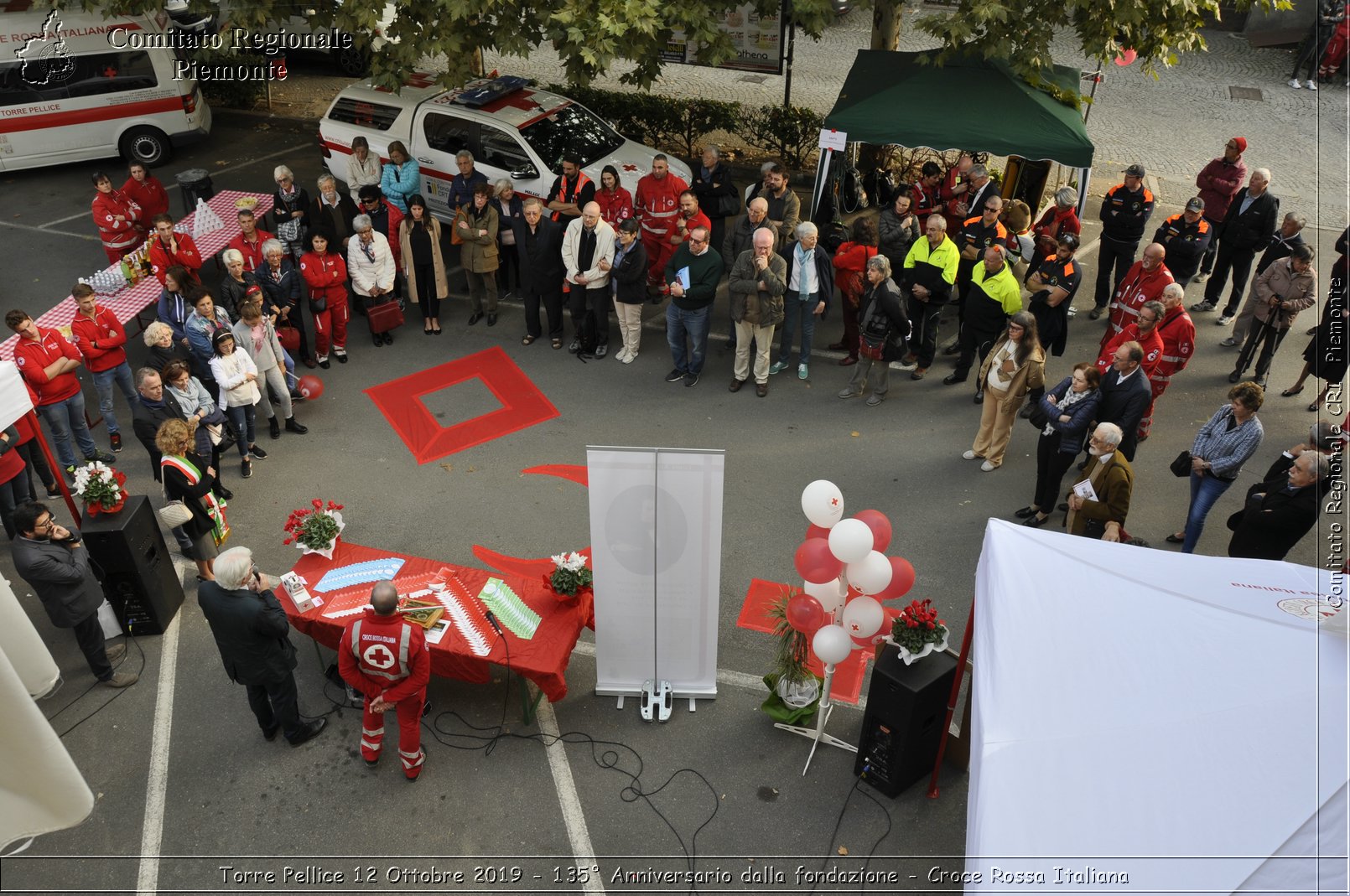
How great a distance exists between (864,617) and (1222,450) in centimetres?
358

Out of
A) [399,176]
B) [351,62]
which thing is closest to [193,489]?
[399,176]

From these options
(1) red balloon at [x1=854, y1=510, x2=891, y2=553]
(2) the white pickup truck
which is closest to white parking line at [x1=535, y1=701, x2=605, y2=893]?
(1) red balloon at [x1=854, y1=510, x2=891, y2=553]

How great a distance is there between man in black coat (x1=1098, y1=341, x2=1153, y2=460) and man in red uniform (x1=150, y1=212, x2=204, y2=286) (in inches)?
320

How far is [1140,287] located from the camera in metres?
9.32

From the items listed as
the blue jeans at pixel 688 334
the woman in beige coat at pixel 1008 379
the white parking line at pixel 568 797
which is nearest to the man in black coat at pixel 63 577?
the white parking line at pixel 568 797

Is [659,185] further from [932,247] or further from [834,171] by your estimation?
[932,247]

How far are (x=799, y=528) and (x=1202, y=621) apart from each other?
421cm

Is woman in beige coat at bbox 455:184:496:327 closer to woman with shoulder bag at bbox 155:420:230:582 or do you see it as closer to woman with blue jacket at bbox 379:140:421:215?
woman with blue jacket at bbox 379:140:421:215

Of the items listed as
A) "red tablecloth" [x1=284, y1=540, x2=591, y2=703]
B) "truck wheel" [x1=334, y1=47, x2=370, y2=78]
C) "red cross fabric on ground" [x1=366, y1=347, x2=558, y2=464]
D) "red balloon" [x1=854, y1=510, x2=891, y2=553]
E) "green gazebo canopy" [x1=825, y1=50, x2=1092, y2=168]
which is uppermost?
"green gazebo canopy" [x1=825, y1=50, x2=1092, y2=168]

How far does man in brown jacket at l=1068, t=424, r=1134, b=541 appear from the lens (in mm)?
7059

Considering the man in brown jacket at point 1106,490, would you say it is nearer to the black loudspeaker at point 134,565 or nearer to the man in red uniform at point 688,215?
the man in red uniform at point 688,215

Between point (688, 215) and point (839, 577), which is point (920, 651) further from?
point (688, 215)

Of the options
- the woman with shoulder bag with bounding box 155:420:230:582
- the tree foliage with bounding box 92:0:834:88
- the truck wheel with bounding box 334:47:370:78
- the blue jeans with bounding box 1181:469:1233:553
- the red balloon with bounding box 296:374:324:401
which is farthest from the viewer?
the truck wheel with bounding box 334:47:370:78

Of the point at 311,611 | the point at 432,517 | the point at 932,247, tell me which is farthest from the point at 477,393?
the point at 932,247
